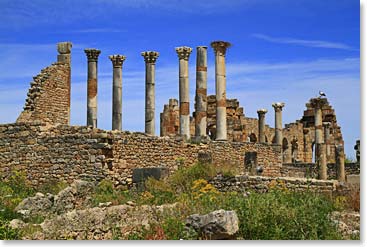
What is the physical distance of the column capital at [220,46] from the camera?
26.8m

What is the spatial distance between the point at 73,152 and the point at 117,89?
10.9 metres

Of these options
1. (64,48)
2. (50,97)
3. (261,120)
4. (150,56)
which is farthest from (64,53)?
(261,120)

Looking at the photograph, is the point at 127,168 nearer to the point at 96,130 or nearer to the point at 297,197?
the point at 96,130

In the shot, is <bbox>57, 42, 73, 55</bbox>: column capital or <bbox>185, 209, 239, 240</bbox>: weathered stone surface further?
<bbox>57, 42, 73, 55</bbox>: column capital

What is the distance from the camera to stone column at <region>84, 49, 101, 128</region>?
26.1 meters

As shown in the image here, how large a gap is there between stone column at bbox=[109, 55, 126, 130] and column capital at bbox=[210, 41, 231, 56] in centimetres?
405

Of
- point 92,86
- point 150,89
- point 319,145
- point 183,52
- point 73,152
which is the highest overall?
point 183,52

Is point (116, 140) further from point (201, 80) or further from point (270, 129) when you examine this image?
point (270, 129)

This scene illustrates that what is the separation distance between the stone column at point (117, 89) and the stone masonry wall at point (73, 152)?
8.04m

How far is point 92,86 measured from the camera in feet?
86.5

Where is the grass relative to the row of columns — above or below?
below

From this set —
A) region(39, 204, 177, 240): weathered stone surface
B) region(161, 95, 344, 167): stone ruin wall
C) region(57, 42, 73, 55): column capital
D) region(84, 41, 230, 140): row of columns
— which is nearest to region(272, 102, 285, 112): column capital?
region(161, 95, 344, 167): stone ruin wall

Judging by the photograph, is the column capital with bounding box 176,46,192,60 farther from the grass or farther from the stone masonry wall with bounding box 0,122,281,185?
the grass

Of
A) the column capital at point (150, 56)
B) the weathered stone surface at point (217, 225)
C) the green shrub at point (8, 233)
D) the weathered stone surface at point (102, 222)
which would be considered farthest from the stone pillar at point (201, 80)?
the weathered stone surface at point (217, 225)
